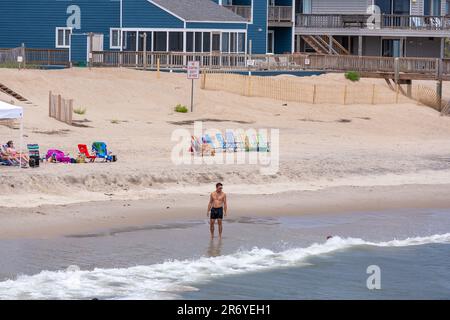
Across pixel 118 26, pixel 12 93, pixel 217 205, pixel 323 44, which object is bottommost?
pixel 217 205

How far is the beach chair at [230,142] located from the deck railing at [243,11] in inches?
984

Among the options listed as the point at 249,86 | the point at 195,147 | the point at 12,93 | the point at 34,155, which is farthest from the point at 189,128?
the point at 34,155

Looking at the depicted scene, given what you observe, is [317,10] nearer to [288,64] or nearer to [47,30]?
[288,64]

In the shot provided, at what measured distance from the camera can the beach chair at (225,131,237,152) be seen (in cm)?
3331

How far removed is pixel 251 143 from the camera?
3406 centimetres

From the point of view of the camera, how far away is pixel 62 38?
54.5 meters

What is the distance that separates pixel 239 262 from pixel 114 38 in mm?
32385

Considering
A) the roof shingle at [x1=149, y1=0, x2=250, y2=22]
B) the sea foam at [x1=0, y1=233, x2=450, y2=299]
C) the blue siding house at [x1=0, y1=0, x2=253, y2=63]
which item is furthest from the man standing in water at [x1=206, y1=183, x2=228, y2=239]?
the roof shingle at [x1=149, y1=0, x2=250, y2=22]

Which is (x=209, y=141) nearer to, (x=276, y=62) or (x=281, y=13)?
(x=276, y=62)

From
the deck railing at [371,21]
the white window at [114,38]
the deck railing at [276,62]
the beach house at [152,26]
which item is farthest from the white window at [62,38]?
the deck railing at [371,21]

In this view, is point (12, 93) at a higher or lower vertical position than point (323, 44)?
lower

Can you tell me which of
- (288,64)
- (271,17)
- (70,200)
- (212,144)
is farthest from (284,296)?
(271,17)

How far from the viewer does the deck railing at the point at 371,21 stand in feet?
202

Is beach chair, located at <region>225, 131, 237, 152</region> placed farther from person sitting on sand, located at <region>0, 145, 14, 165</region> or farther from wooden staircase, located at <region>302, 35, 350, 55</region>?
wooden staircase, located at <region>302, 35, 350, 55</region>
